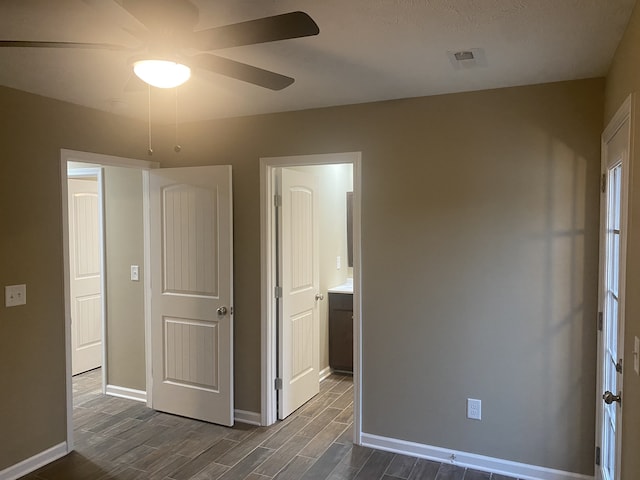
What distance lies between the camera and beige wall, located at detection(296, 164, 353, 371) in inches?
186

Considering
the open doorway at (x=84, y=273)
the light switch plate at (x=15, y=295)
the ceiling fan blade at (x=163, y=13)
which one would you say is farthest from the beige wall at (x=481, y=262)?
the open doorway at (x=84, y=273)

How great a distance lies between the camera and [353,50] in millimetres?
2244

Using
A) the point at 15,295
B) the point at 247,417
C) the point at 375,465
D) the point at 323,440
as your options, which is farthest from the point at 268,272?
the point at 15,295

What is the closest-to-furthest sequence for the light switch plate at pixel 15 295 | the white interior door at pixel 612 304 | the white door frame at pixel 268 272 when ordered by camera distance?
the white interior door at pixel 612 304 → the light switch plate at pixel 15 295 → the white door frame at pixel 268 272

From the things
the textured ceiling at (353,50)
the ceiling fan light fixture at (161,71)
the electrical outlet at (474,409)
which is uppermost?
the textured ceiling at (353,50)

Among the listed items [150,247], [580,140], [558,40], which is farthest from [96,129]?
[580,140]

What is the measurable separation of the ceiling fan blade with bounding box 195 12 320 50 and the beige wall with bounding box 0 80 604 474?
171cm

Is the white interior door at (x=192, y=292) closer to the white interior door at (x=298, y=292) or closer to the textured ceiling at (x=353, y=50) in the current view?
the white interior door at (x=298, y=292)

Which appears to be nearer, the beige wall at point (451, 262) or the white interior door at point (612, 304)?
the white interior door at point (612, 304)

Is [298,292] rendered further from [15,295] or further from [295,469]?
[15,295]

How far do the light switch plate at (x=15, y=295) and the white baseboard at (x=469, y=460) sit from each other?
8.19 feet

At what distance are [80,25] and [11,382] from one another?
227 centimetres

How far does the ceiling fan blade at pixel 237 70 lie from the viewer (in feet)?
5.98

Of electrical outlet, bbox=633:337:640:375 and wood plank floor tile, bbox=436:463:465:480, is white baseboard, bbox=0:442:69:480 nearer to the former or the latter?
wood plank floor tile, bbox=436:463:465:480
